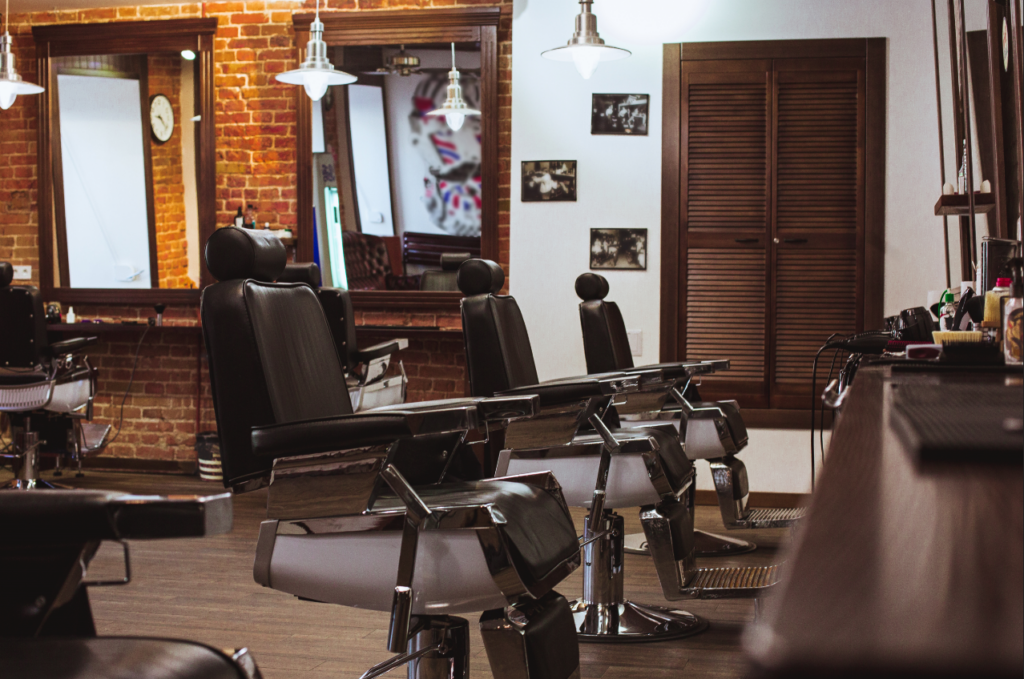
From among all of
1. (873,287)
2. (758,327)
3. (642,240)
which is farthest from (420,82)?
(873,287)

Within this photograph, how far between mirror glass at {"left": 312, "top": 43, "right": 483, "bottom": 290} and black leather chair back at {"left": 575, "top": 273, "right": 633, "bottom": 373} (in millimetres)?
1937

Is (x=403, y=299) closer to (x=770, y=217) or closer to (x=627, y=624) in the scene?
(x=770, y=217)

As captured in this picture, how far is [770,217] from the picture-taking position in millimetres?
5262

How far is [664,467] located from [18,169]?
230 inches

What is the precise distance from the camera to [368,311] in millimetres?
6301

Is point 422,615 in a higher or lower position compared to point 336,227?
lower

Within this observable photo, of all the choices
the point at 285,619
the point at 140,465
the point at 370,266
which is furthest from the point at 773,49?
the point at 140,465

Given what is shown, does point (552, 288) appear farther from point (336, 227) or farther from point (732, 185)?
point (336, 227)

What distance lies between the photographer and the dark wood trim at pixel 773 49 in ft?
17.0

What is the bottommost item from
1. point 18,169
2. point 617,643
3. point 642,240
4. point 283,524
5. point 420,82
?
point 617,643

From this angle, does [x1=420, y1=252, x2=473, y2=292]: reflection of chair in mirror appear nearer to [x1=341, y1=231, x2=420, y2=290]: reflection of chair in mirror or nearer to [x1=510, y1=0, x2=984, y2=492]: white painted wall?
[x1=341, y1=231, x2=420, y2=290]: reflection of chair in mirror

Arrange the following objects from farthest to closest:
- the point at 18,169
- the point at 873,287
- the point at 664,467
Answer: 1. the point at 18,169
2. the point at 873,287
3. the point at 664,467

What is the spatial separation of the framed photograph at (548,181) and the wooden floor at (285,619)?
2.15 metres

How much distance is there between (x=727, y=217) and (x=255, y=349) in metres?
3.87
